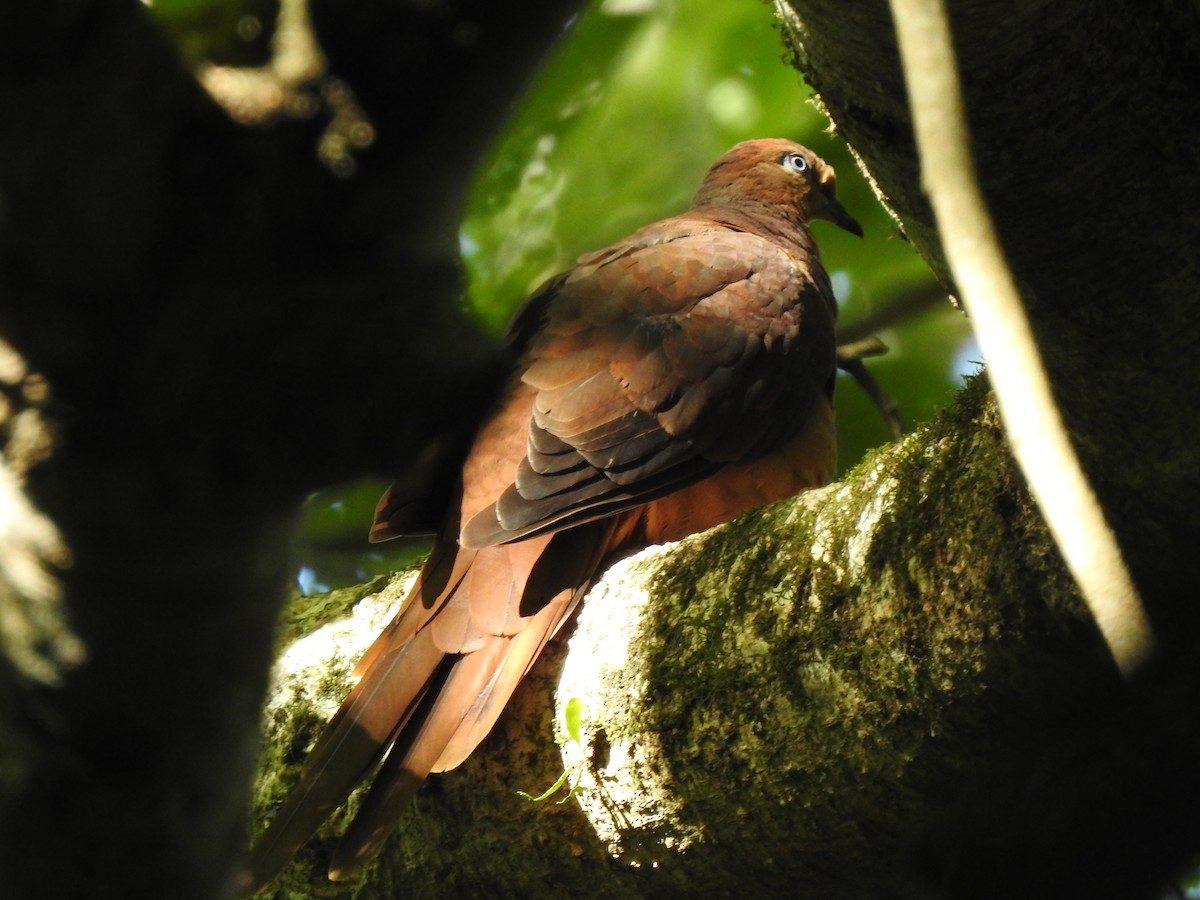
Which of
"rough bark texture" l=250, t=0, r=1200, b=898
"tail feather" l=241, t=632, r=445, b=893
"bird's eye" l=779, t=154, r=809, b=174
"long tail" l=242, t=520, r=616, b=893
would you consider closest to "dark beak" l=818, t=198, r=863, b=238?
"bird's eye" l=779, t=154, r=809, b=174

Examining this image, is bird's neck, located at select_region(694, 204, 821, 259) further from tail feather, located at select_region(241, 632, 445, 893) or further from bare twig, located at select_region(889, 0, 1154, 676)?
bare twig, located at select_region(889, 0, 1154, 676)

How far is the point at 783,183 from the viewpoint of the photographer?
454 centimetres

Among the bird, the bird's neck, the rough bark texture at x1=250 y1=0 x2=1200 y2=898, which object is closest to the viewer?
the rough bark texture at x1=250 y1=0 x2=1200 y2=898

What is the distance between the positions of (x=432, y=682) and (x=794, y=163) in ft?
8.35

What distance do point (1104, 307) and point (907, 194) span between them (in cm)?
36

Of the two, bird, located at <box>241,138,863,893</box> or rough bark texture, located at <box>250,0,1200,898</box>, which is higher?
rough bark texture, located at <box>250,0,1200,898</box>

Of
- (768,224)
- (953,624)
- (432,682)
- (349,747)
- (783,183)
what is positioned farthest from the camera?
(783,183)

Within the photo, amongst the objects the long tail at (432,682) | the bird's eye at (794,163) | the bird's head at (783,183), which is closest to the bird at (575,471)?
the long tail at (432,682)

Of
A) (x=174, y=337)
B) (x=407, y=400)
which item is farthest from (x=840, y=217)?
(x=174, y=337)

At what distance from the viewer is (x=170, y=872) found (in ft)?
4.63

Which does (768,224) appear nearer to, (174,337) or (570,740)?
(570,740)

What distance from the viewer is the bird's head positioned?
452cm

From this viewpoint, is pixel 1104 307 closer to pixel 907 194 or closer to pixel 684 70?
pixel 907 194

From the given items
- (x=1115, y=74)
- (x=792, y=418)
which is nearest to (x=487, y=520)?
(x=792, y=418)
